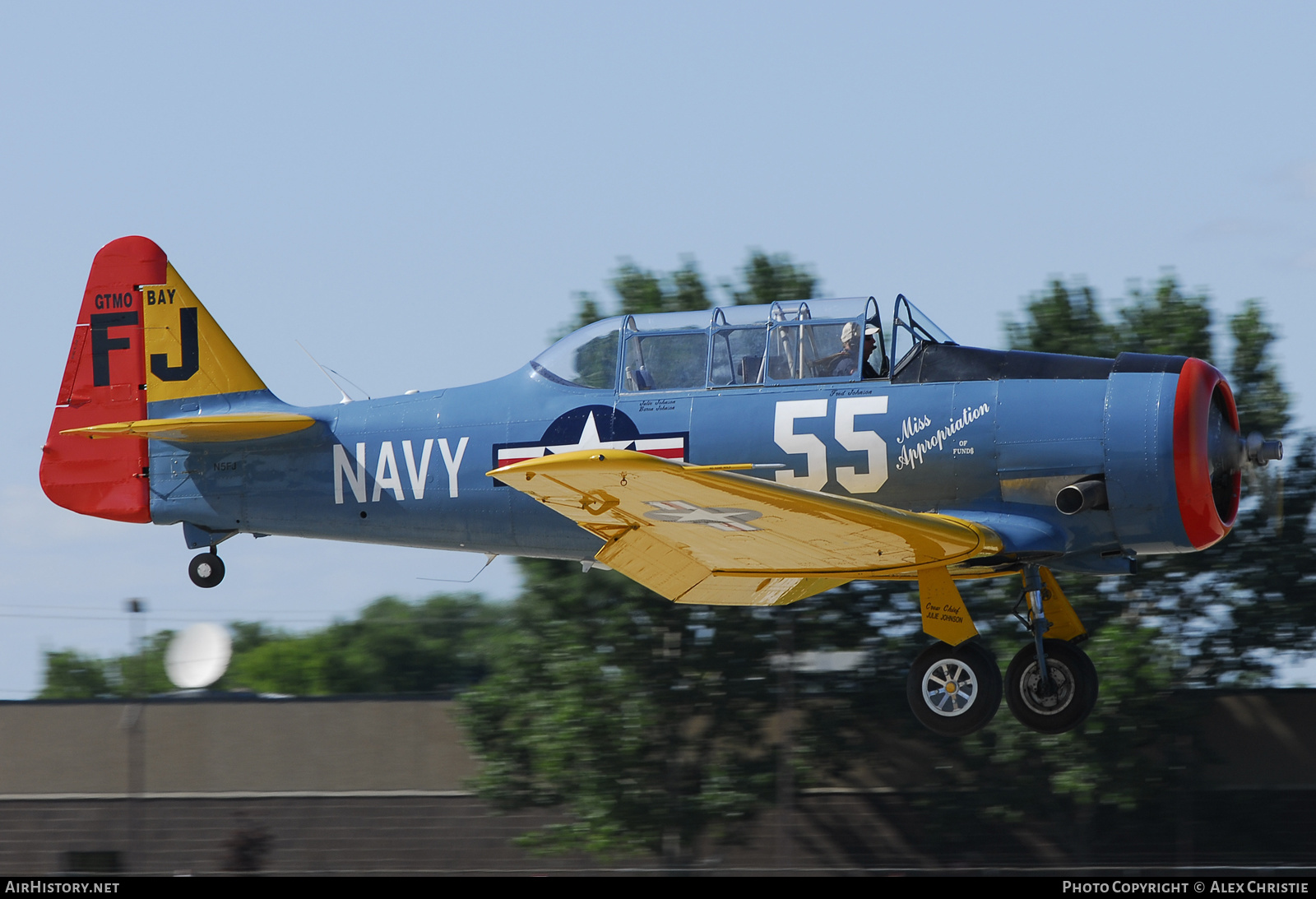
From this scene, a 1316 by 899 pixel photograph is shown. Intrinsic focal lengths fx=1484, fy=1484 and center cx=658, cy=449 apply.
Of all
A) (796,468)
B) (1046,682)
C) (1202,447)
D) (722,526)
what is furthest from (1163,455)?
(722,526)

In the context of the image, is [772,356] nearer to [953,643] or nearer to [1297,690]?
[953,643]

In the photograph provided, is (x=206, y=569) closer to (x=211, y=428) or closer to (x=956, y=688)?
(x=211, y=428)

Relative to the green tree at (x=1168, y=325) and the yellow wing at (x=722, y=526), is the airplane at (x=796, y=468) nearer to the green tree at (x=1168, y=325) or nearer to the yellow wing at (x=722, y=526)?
the yellow wing at (x=722, y=526)

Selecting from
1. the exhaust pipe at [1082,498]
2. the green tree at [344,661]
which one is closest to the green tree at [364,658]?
the green tree at [344,661]

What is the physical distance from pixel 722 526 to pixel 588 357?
6.75 ft

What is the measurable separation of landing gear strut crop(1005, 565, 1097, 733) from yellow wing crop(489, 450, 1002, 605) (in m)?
0.84

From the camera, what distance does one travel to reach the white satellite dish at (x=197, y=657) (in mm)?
20031

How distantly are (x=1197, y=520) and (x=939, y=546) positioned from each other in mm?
1648

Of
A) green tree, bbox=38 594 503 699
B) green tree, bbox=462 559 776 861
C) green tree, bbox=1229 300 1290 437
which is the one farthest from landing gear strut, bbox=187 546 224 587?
green tree, bbox=38 594 503 699

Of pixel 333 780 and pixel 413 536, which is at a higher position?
pixel 413 536

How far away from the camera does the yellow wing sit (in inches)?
291

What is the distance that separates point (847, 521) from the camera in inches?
336

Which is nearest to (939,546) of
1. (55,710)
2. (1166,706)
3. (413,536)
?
(413,536)
